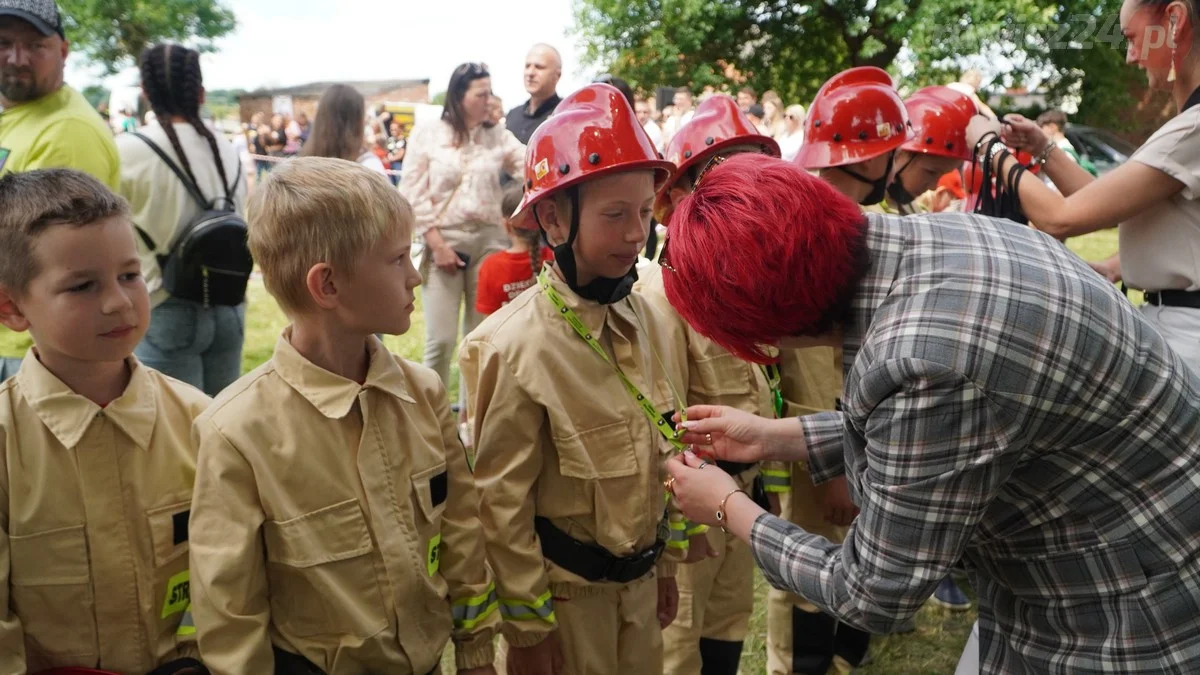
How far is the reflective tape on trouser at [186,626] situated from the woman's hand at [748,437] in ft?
4.09

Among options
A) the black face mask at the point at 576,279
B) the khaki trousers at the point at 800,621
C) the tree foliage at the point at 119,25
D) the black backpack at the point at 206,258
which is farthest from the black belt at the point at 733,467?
the tree foliage at the point at 119,25

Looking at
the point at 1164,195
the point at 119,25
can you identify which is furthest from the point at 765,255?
the point at 119,25

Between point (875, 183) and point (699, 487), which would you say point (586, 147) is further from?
point (875, 183)

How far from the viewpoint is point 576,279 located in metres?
2.44

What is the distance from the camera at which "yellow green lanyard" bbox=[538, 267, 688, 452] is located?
238cm

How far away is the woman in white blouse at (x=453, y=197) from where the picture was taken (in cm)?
577

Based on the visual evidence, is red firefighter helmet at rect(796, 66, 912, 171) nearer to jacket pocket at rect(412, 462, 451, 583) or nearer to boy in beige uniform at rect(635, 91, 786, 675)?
boy in beige uniform at rect(635, 91, 786, 675)

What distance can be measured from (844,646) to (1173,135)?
7.48ft

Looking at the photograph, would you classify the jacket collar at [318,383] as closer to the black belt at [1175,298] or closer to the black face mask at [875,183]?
the black face mask at [875,183]

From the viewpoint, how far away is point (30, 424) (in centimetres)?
183

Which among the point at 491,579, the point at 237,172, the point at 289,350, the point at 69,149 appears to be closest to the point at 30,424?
the point at 289,350

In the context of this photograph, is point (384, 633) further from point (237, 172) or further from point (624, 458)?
point (237, 172)

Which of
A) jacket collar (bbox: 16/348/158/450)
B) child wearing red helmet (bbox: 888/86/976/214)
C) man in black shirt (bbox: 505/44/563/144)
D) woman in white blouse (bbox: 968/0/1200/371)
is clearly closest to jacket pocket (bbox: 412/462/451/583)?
jacket collar (bbox: 16/348/158/450)

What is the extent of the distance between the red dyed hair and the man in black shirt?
433cm
